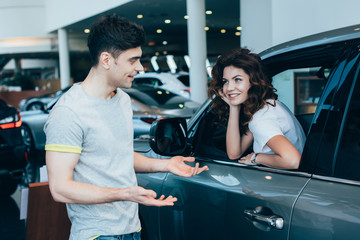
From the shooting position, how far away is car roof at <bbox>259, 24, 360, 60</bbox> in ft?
5.75

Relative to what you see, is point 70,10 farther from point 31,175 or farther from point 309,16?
point 309,16

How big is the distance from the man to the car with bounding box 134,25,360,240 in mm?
279

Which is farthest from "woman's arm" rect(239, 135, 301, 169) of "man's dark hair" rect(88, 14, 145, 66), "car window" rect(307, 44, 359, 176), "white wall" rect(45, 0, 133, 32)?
→ "white wall" rect(45, 0, 133, 32)

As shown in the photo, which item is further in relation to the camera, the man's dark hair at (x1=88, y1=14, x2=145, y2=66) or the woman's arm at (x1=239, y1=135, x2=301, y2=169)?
the woman's arm at (x1=239, y1=135, x2=301, y2=169)

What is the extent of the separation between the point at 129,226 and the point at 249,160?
662mm

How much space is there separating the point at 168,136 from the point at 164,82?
34.7 feet

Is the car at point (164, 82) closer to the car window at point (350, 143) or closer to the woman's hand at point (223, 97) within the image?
the woman's hand at point (223, 97)

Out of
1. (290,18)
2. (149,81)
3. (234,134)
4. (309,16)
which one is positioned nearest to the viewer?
(234,134)

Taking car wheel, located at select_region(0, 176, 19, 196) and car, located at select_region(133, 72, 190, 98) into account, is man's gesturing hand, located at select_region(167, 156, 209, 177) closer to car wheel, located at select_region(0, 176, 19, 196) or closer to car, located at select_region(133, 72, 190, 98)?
car wheel, located at select_region(0, 176, 19, 196)

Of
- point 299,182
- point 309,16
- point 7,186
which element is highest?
point 309,16

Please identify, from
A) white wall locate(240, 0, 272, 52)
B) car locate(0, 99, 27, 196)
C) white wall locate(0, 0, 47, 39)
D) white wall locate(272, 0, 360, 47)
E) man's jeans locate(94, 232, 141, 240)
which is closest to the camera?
man's jeans locate(94, 232, 141, 240)

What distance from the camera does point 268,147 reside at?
210 cm

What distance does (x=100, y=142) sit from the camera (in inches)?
66.8

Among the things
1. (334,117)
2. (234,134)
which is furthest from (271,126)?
(334,117)
